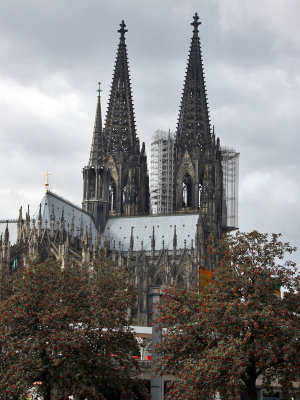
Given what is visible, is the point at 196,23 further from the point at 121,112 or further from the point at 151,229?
the point at 151,229

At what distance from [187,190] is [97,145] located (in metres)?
11.4

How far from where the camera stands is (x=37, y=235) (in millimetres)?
69625

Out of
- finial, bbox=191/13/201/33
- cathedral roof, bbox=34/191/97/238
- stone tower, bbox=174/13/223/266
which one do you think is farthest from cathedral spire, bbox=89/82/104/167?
finial, bbox=191/13/201/33

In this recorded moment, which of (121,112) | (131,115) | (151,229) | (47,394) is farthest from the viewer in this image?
(131,115)

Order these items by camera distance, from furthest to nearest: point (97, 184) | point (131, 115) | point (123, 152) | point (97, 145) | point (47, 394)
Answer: point (131, 115) → point (123, 152) → point (97, 145) → point (97, 184) → point (47, 394)

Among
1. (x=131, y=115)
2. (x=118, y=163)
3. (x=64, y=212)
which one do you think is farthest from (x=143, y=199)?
(x=64, y=212)

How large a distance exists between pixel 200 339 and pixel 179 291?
6.87ft

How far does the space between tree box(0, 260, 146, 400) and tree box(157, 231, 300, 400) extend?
2.09m

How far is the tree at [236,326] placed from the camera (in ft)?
87.6

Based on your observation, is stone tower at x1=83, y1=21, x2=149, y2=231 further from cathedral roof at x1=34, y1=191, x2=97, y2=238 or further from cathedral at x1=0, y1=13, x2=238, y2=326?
cathedral roof at x1=34, y1=191, x2=97, y2=238

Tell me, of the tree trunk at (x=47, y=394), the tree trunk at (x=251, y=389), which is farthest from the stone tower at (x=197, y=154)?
the tree trunk at (x=251, y=389)

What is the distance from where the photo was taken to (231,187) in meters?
98.0

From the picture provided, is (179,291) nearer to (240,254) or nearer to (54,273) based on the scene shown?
(240,254)

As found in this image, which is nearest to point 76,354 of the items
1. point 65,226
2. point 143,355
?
point 143,355
